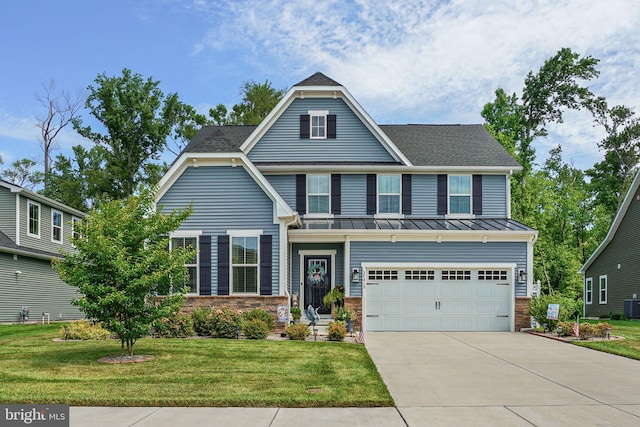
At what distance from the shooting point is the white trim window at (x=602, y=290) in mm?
31984

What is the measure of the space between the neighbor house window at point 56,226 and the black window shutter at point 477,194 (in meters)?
19.2

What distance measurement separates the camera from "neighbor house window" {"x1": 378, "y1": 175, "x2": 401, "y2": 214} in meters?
22.2

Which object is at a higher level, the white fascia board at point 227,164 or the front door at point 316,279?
the white fascia board at point 227,164

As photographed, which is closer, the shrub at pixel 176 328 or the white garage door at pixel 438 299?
the shrub at pixel 176 328

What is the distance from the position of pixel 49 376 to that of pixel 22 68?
36117mm

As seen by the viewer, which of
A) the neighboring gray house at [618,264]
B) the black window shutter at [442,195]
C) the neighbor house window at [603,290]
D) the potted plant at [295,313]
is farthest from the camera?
the neighbor house window at [603,290]

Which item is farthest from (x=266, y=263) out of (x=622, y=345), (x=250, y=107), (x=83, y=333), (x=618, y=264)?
(x=250, y=107)

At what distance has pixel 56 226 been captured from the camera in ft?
91.4

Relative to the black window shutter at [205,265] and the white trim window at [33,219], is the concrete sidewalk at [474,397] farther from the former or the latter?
the white trim window at [33,219]

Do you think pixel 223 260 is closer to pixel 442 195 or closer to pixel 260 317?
pixel 260 317

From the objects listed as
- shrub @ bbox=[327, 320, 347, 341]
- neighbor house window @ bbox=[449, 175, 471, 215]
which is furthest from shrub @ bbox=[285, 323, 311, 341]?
neighbor house window @ bbox=[449, 175, 471, 215]

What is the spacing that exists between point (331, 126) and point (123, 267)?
12536mm

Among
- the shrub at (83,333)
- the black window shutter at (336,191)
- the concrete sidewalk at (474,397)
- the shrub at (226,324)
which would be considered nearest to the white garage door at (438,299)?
the black window shutter at (336,191)

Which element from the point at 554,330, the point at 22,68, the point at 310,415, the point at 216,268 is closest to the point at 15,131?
the point at 22,68
